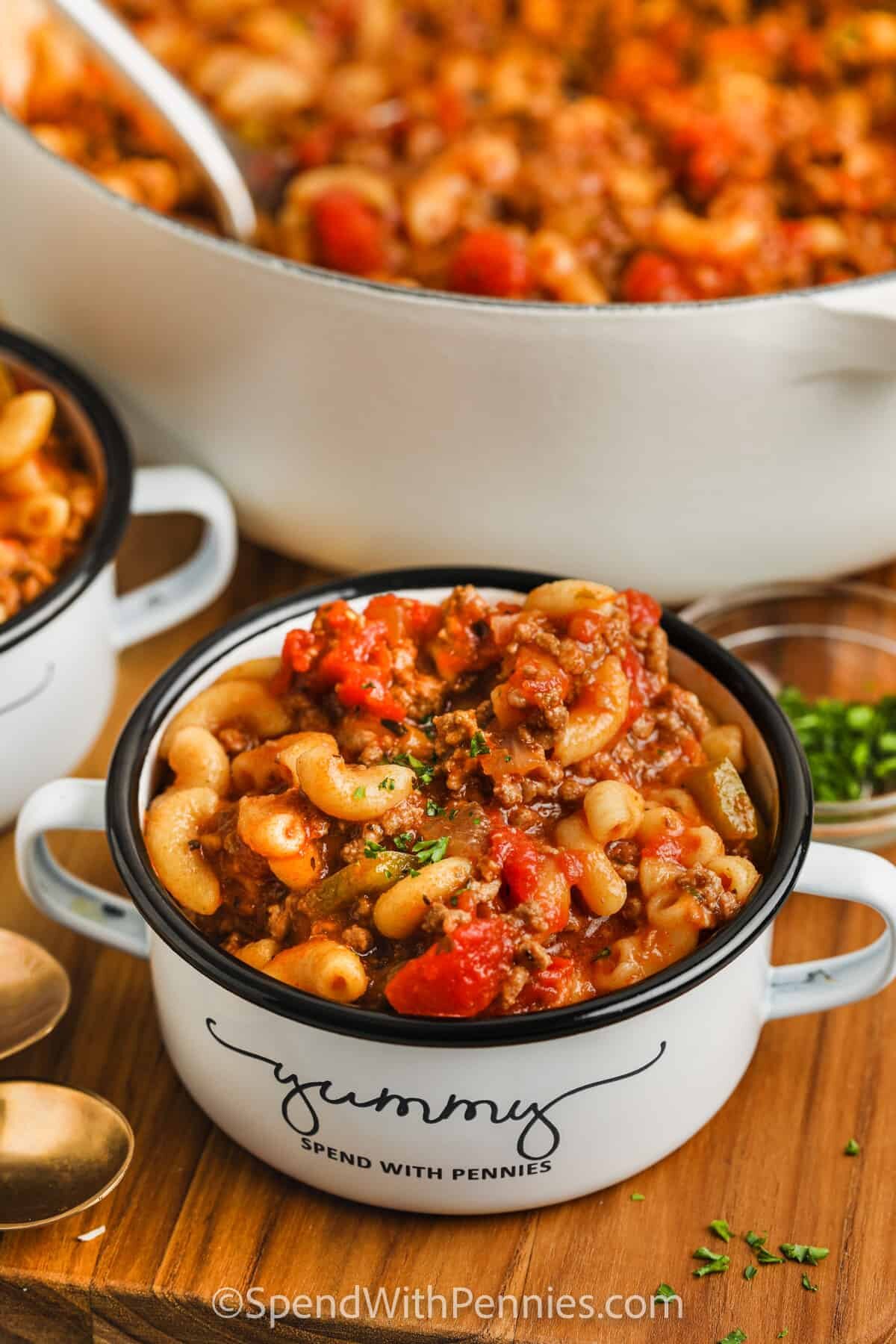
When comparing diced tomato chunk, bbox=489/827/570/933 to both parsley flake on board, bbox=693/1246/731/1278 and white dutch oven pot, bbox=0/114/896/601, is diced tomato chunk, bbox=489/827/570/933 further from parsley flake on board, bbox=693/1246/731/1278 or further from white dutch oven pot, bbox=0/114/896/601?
white dutch oven pot, bbox=0/114/896/601

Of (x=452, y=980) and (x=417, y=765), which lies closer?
(x=452, y=980)

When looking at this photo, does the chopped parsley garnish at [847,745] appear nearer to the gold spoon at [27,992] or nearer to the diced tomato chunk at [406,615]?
the diced tomato chunk at [406,615]

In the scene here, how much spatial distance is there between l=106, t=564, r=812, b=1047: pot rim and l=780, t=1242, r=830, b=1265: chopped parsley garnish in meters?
0.32

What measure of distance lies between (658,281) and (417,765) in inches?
32.3

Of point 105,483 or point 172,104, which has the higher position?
point 172,104

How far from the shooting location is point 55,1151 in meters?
1.53

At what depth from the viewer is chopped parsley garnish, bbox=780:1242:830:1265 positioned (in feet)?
4.83

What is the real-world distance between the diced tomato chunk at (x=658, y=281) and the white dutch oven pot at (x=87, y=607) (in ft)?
1.93

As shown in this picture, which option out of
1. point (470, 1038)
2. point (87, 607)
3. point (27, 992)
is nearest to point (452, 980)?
point (470, 1038)

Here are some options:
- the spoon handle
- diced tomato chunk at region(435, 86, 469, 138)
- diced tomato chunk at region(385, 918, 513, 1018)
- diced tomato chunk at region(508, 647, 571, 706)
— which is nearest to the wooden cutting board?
diced tomato chunk at region(385, 918, 513, 1018)

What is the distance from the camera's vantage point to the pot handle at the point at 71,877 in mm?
1532

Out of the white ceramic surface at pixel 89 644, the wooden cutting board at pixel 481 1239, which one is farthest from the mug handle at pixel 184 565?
the wooden cutting board at pixel 481 1239

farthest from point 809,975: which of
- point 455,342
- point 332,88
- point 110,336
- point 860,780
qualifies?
point 332,88

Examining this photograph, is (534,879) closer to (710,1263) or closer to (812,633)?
(710,1263)
